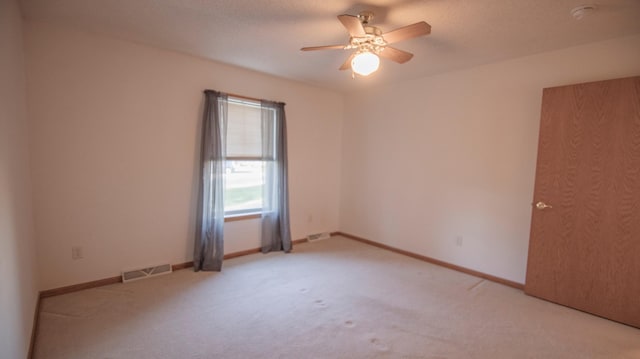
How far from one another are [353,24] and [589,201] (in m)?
2.55

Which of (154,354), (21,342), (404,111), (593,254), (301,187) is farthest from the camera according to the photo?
(301,187)

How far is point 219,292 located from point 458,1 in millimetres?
3108

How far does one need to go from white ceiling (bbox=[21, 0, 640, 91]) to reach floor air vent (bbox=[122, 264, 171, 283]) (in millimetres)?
2304

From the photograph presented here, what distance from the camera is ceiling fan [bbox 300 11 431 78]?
200 centimetres

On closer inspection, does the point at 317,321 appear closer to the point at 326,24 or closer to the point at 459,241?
the point at 459,241

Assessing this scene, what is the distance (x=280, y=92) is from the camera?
4.19m

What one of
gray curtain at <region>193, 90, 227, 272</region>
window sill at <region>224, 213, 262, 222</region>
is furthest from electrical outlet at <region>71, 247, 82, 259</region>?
window sill at <region>224, 213, 262, 222</region>

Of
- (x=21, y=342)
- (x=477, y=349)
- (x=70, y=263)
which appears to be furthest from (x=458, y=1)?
(x=70, y=263)

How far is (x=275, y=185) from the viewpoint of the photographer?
4176mm

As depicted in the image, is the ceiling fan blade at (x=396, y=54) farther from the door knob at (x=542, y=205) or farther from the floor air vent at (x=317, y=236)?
the floor air vent at (x=317, y=236)

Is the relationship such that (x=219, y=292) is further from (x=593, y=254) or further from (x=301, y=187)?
(x=593, y=254)

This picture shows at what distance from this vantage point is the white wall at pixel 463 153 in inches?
119

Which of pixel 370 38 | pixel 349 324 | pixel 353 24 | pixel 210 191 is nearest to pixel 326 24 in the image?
pixel 370 38

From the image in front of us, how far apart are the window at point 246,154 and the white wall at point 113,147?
212 mm
